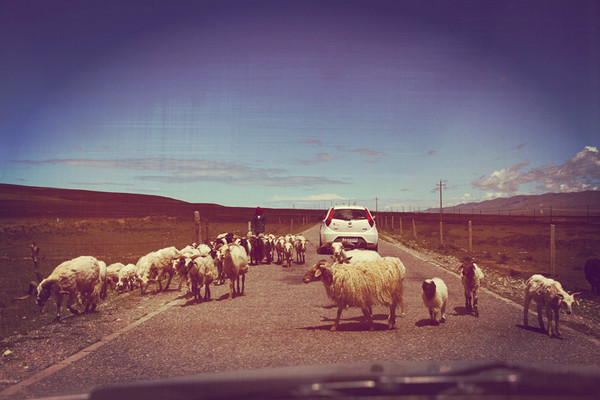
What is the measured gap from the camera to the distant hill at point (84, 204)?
4296 inches

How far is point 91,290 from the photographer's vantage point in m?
9.88

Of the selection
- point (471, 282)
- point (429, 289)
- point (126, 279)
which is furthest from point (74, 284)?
point (471, 282)

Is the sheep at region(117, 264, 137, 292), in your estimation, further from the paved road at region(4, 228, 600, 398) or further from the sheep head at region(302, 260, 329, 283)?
the sheep head at region(302, 260, 329, 283)

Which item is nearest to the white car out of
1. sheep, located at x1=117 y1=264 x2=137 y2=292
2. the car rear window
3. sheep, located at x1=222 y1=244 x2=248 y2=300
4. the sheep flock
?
the car rear window

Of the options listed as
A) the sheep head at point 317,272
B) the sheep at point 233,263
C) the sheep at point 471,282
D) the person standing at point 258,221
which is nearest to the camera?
the sheep head at point 317,272

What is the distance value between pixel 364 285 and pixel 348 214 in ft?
29.7

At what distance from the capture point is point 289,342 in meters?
6.18

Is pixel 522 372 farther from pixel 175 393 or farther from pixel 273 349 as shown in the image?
pixel 273 349

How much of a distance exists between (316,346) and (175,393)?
410 cm

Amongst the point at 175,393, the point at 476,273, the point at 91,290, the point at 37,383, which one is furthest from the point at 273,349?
the point at 91,290

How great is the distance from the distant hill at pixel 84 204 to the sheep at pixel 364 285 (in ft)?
331

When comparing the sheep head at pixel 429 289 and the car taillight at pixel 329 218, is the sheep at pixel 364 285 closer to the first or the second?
the sheep head at pixel 429 289

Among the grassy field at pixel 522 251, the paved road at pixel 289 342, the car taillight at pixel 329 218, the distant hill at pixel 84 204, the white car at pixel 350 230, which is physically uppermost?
the distant hill at pixel 84 204

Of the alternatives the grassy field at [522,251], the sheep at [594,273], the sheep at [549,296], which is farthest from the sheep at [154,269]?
the sheep at [594,273]
